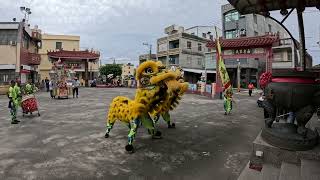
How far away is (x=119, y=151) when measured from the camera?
7.05 meters

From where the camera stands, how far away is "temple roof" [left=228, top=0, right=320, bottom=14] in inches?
278

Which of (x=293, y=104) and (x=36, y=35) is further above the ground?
(x=36, y=35)

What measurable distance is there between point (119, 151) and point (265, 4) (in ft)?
18.2

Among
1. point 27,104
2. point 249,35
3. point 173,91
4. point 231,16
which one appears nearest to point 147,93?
point 173,91

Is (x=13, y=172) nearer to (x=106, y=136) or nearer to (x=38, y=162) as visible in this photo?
(x=38, y=162)

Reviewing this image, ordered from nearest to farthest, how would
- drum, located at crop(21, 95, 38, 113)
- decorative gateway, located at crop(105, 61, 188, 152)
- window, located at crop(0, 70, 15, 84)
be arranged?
decorative gateway, located at crop(105, 61, 188, 152), drum, located at crop(21, 95, 38, 113), window, located at crop(0, 70, 15, 84)

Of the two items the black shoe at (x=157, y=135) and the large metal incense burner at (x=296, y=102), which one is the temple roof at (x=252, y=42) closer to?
the black shoe at (x=157, y=135)

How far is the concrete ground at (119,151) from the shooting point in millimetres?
5680

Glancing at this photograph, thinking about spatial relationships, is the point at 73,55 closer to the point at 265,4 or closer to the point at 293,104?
the point at 265,4

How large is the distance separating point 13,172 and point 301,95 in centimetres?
578

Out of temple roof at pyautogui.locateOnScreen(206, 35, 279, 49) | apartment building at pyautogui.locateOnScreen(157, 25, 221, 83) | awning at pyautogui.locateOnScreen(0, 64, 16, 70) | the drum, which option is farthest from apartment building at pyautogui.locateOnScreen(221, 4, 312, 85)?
the drum

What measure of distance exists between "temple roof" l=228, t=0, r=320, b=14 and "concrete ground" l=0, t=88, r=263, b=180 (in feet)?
12.6

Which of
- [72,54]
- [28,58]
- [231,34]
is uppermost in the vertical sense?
[231,34]

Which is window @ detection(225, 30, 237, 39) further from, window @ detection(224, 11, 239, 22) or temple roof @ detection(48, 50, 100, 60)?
temple roof @ detection(48, 50, 100, 60)
